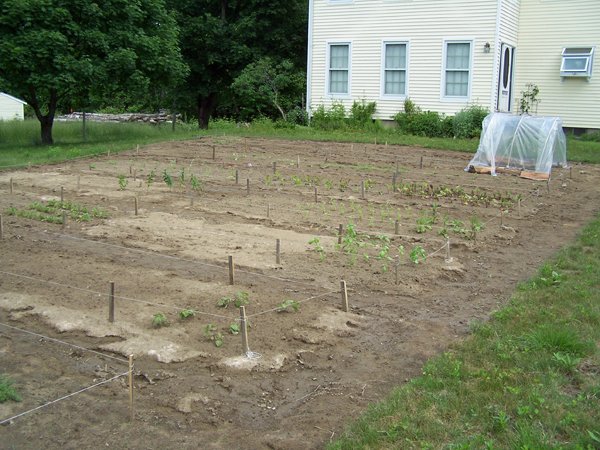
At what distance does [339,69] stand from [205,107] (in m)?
10.6

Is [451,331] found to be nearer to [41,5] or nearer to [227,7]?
[41,5]

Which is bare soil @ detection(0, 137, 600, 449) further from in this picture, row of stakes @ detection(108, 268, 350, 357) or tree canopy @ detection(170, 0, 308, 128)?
tree canopy @ detection(170, 0, 308, 128)

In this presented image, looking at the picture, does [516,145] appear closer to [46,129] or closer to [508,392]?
[508,392]

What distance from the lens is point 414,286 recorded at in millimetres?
6574

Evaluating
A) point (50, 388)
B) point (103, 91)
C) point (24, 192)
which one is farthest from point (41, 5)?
point (50, 388)

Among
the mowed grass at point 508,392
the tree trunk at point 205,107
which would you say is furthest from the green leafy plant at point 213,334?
the tree trunk at point 205,107

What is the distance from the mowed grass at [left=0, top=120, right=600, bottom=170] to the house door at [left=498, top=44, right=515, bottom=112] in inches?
96.0

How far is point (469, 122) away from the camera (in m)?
19.2

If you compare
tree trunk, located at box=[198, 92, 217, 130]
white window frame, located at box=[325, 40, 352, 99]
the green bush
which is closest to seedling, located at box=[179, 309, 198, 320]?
the green bush

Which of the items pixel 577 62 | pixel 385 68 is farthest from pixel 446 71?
pixel 577 62

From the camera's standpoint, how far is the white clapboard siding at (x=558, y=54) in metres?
19.9

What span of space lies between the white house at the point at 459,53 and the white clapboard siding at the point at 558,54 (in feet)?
0.10

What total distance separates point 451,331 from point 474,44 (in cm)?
1606

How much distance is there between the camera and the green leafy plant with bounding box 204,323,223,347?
5074 millimetres
